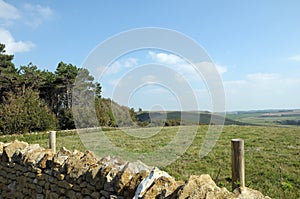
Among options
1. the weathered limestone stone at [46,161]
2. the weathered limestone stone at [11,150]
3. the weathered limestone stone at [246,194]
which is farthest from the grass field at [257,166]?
the weathered limestone stone at [11,150]

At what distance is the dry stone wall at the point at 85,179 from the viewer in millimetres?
2551

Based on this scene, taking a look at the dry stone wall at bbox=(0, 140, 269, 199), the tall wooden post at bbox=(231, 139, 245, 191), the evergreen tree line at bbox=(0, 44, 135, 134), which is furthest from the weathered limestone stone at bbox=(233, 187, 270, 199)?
the evergreen tree line at bbox=(0, 44, 135, 134)

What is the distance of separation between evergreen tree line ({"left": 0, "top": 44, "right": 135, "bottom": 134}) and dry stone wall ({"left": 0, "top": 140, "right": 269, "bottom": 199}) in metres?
6.53

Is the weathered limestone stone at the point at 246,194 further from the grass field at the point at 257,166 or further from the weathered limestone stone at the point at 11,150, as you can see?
the weathered limestone stone at the point at 11,150

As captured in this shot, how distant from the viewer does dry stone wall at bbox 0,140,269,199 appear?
2.55 meters

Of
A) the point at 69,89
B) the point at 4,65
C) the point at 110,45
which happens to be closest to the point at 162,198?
the point at 110,45

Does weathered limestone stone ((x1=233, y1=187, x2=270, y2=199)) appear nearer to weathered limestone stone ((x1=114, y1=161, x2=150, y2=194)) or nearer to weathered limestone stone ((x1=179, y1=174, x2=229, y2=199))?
weathered limestone stone ((x1=179, y1=174, x2=229, y2=199))

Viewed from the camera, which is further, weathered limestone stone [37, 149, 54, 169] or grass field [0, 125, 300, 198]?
grass field [0, 125, 300, 198]

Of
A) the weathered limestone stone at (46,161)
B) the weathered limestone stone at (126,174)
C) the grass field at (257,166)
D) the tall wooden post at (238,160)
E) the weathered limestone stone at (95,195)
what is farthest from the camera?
the grass field at (257,166)

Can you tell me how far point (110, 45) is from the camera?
6270 millimetres

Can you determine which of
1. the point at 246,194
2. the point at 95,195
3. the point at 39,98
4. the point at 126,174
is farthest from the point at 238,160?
the point at 39,98

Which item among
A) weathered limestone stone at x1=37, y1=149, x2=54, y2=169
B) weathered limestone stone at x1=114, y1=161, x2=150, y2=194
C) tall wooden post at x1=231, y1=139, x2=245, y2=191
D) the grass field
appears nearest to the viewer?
tall wooden post at x1=231, y1=139, x2=245, y2=191

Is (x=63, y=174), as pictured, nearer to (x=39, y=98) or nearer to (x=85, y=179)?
(x=85, y=179)

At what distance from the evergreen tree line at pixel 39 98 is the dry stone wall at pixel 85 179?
653 cm
